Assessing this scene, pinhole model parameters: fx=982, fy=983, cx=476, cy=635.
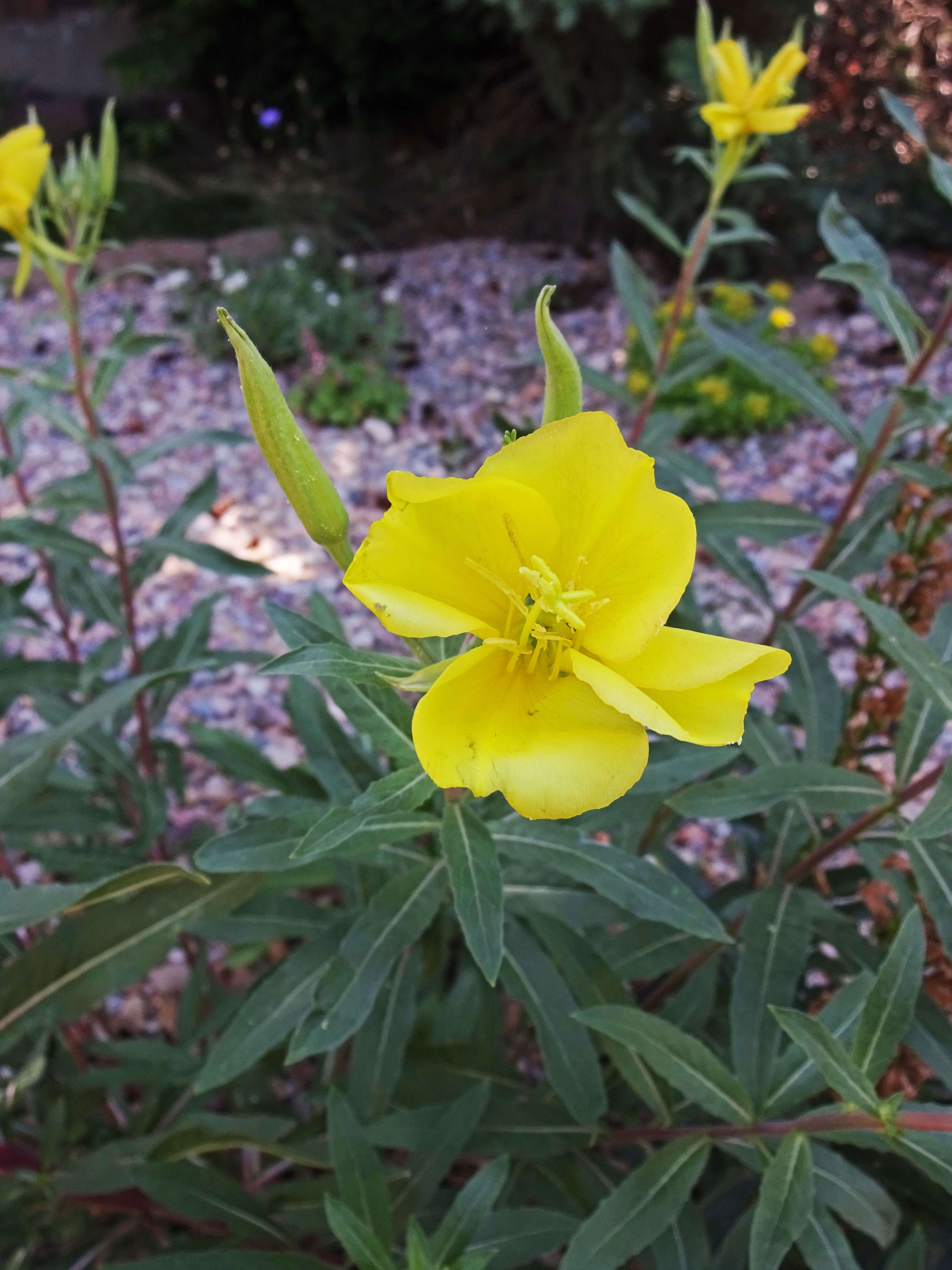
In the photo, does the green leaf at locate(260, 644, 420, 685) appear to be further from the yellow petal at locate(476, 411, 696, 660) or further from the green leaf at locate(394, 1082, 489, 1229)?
the green leaf at locate(394, 1082, 489, 1229)

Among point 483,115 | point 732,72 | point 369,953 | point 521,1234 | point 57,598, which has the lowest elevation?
point 521,1234

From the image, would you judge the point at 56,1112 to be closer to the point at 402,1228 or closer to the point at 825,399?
the point at 402,1228

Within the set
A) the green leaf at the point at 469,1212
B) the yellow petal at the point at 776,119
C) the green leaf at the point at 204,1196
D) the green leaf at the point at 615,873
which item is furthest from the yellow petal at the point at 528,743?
the yellow petal at the point at 776,119

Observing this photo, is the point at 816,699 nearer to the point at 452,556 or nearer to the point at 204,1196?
the point at 452,556

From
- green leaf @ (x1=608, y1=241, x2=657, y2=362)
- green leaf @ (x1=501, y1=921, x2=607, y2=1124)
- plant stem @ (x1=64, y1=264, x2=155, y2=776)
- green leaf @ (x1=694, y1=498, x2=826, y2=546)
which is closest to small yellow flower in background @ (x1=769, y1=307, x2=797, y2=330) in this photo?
green leaf @ (x1=608, y1=241, x2=657, y2=362)

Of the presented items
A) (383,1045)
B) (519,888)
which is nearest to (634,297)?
(519,888)

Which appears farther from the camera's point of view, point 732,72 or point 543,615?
point 732,72
